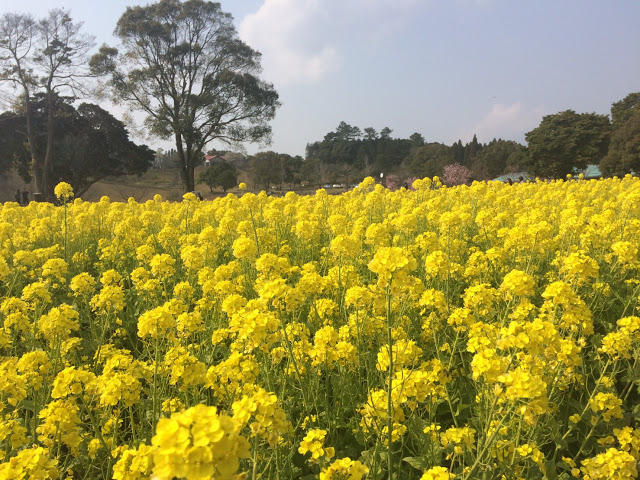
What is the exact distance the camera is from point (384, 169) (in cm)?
6788

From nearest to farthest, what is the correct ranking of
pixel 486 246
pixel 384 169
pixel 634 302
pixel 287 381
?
pixel 287 381 < pixel 634 302 < pixel 486 246 < pixel 384 169

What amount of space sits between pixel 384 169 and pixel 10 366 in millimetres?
68033

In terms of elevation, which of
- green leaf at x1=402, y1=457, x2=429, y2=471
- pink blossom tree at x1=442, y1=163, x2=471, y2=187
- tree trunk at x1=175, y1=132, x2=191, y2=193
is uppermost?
tree trunk at x1=175, y1=132, x2=191, y2=193

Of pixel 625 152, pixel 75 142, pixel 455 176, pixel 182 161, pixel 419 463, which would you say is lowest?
pixel 419 463

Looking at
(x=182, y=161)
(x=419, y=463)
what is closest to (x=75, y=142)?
(x=182, y=161)

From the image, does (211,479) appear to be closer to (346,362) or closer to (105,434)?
(346,362)

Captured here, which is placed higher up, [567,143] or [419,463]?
[567,143]

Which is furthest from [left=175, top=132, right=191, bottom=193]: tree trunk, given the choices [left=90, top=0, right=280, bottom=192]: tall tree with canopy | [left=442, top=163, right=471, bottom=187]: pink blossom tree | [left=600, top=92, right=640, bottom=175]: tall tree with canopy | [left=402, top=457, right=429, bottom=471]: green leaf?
[left=600, top=92, right=640, bottom=175]: tall tree with canopy

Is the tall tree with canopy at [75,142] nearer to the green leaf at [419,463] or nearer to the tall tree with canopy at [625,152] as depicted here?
the green leaf at [419,463]

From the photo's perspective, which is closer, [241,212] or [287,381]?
[287,381]

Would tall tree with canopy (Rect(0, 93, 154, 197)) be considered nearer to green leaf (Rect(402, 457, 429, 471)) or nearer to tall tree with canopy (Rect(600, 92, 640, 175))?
green leaf (Rect(402, 457, 429, 471))

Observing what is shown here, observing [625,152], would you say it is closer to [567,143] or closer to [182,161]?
[567,143]

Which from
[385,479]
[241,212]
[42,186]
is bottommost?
[385,479]

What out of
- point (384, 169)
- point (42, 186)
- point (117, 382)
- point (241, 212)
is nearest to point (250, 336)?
point (117, 382)
